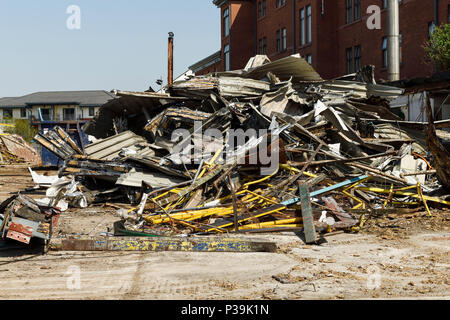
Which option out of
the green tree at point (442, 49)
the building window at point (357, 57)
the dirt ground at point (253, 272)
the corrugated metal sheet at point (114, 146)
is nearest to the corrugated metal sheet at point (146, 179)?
the corrugated metal sheet at point (114, 146)

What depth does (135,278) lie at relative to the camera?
17.6 feet

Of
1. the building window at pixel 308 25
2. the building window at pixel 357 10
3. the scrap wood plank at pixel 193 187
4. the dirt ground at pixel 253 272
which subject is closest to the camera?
the dirt ground at pixel 253 272

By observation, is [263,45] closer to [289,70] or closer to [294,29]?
[294,29]

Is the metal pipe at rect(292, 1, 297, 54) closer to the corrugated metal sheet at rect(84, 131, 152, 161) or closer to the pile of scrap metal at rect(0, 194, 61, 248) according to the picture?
Result: the corrugated metal sheet at rect(84, 131, 152, 161)

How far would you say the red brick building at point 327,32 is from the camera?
26.9 meters

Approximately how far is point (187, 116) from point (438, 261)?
26.1 feet

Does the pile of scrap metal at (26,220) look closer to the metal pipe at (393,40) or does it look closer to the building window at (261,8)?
the metal pipe at (393,40)

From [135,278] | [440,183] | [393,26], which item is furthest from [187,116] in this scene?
[393,26]

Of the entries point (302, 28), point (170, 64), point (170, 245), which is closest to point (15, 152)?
point (170, 64)

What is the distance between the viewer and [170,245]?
6.72 m

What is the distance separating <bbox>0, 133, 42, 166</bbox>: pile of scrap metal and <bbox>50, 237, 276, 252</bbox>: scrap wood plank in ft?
97.3

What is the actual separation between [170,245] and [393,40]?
19.3m

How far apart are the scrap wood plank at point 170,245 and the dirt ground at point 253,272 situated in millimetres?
119

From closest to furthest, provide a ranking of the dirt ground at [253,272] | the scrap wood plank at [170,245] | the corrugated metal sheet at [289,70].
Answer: the dirt ground at [253,272] → the scrap wood plank at [170,245] → the corrugated metal sheet at [289,70]
